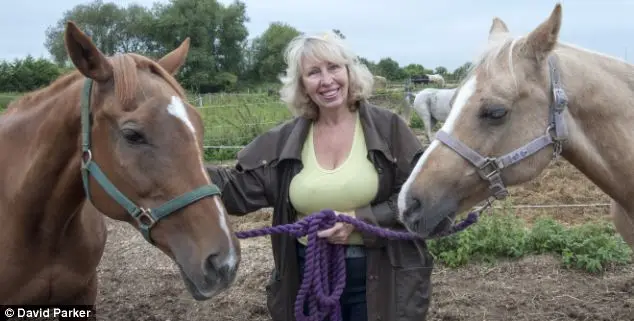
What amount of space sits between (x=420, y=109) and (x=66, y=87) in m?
11.4

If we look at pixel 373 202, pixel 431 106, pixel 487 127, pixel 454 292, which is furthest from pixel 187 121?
pixel 431 106

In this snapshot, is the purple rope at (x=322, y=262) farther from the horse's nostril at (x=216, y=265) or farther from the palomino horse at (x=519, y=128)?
the horse's nostril at (x=216, y=265)

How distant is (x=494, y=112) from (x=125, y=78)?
1550 millimetres

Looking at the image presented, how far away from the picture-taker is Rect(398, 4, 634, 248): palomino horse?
220 cm

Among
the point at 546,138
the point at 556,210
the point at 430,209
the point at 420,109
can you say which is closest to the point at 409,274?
the point at 430,209

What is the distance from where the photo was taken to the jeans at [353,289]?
7.85ft

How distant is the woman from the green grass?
254 cm

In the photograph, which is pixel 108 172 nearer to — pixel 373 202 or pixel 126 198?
pixel 126 198

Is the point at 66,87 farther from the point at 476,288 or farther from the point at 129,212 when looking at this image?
the point at 476,288

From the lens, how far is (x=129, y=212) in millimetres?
1967

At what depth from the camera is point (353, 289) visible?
2434 millimetres

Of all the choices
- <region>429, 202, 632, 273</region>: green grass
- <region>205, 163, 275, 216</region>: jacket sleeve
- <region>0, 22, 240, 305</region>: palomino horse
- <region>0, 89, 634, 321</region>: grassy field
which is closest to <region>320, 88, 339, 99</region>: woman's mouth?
<region>205, 163, 275, 216</region>: jacket sleeve

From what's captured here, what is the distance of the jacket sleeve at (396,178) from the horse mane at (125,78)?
1.00 meters

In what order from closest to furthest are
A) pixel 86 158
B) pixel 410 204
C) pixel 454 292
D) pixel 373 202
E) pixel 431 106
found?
pixel 86 158 < pixel 410 204 < pixel 373 202 < pixel 454 292 < pixel 431 106
